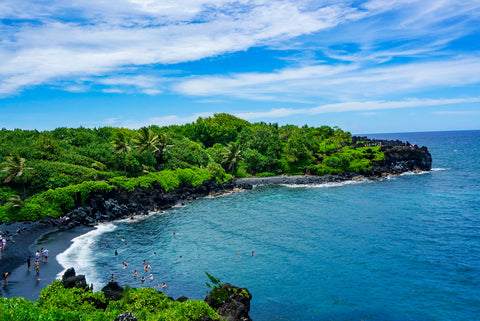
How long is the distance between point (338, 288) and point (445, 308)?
8.86 meters

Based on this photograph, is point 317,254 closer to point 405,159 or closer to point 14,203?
point 14,203

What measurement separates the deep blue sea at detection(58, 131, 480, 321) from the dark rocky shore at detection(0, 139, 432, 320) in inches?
167

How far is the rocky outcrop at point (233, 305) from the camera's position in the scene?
2350 cm

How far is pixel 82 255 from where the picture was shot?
4019 centimetres

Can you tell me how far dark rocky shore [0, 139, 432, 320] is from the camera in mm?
43562

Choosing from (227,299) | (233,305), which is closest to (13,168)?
(227,299)

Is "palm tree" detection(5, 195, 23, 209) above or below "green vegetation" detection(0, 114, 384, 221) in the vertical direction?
below

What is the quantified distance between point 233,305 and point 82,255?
83.1 ft

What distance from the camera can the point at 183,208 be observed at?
214ft

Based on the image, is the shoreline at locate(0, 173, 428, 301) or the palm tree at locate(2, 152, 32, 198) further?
the palm tree at locate(2, 152, 32, 198)

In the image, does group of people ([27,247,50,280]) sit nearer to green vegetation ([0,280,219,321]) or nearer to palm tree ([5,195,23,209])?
green vegetation ([0,280,219,321])

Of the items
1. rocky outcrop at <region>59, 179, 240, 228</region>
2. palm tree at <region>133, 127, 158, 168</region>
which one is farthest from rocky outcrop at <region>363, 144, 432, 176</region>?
palm tree at <region>133, 127, 158, 168</region>

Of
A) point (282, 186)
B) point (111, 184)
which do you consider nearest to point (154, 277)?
point (111, 184)

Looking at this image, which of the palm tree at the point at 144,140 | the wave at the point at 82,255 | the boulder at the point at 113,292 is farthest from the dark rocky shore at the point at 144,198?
the boulder at the point at 113,292
